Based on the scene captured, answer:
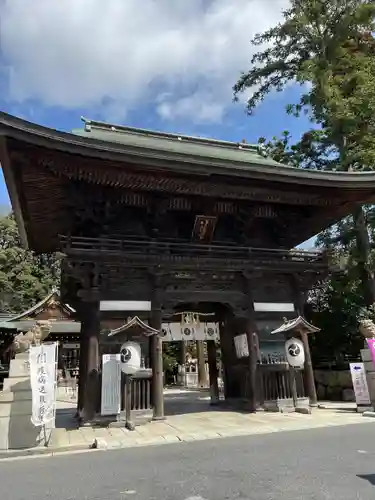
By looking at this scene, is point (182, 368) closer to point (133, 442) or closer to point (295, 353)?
point (295, 353)

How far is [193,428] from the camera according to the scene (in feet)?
29.7

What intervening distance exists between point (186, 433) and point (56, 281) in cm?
3139

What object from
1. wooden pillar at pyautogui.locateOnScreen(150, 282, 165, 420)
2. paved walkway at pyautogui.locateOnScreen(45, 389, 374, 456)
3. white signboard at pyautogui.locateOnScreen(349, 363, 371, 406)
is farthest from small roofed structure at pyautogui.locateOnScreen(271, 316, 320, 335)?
wooden pillar at pyautogui.locateOnScreen(150, 282, 165, 420)

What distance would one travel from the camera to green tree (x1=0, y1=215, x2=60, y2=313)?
111 ft

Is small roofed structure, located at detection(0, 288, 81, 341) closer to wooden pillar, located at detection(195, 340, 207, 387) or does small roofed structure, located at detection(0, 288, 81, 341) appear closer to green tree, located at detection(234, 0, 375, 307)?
wooden pillar, located at detection(195, 340, 207, 387)

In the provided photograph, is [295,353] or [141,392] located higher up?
[295,353]

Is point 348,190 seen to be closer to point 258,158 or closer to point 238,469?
point 258,158

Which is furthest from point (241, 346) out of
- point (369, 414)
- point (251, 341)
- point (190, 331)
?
point (369, 414)

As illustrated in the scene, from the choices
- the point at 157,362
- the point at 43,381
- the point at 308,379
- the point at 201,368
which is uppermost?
the point at 157,362

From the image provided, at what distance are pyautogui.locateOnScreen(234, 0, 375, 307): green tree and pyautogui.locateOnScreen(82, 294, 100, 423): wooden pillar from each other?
10.6 m

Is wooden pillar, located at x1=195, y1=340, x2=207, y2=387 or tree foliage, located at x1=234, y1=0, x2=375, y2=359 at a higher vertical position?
tree foliage, located at x1=234, y1=0, x2=375, y2=359

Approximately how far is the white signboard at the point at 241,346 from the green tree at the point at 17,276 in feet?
82.4

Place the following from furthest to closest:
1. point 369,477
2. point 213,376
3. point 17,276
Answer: point 17,276
point 213,376
point 369,477

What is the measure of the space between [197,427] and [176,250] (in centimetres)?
468
